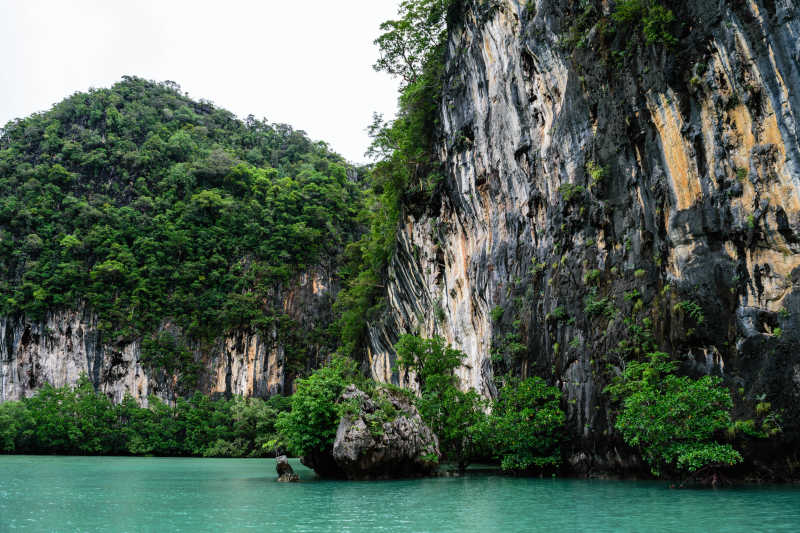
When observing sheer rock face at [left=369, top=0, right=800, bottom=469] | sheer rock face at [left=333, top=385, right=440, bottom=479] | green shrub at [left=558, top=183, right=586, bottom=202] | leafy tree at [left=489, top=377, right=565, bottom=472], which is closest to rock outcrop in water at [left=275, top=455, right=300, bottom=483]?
sheer rock face at [left=333, top=385, right=440, bottom=479]

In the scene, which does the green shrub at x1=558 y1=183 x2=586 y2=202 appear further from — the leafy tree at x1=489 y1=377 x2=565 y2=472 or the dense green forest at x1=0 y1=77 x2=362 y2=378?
the dense green forest at x1=0 y1=77 x2=362 y2=378

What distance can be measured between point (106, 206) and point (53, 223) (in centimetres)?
483

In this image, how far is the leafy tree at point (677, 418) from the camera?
42.5 feet

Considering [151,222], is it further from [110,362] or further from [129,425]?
[129,425]

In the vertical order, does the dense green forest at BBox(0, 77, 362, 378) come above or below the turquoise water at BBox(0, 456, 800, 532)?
above

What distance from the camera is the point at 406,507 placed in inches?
429

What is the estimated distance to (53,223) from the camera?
183 feet

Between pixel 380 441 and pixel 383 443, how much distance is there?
11cm

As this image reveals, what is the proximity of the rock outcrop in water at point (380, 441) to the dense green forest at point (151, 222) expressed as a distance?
3587 cm

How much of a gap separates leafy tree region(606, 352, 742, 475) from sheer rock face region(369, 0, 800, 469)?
69 cm

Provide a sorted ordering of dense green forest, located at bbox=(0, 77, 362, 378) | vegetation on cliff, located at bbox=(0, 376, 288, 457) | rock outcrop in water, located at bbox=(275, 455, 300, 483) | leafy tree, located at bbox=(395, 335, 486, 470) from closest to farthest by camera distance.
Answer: rock outcrop in water, located at bbox=(275, 455, 300, 483), leafy tree, located at bbox=(395, 335, 486, 470), vegetation on cliff, located at bbox=(0, 376, 288, 457), dense green forest, located at bbox=(0, 77, 362, 378)

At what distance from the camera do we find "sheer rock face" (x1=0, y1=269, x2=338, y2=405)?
49.0 metres

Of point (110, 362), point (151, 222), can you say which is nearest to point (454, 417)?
point (110, 362)

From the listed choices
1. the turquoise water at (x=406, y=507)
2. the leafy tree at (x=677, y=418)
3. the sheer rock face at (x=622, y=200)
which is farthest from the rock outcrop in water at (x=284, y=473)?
the leafy tree at (x=677, y=418)
